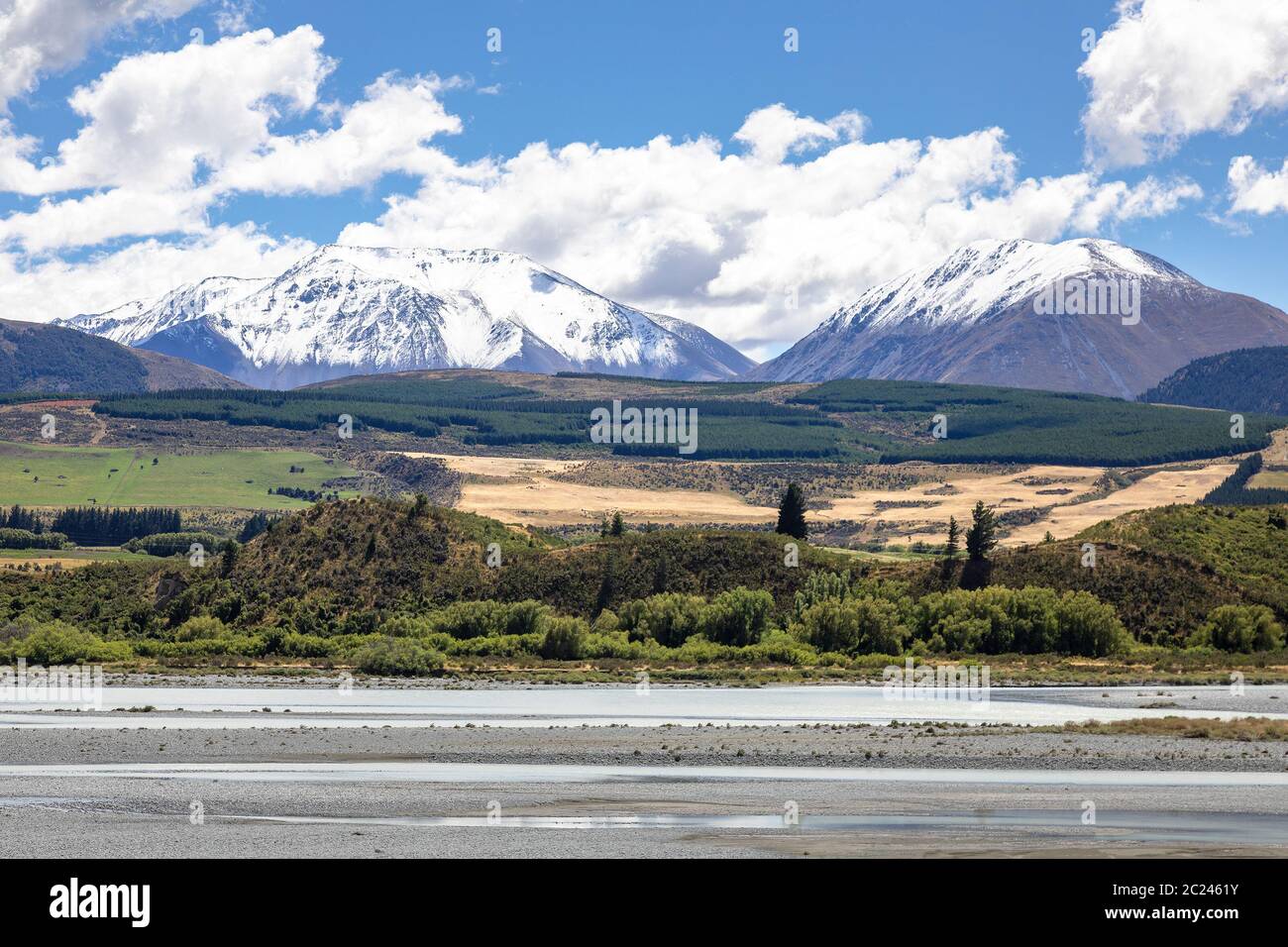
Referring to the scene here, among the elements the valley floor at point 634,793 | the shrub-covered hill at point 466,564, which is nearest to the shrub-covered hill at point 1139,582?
the shrub-covered hill at point 466,564

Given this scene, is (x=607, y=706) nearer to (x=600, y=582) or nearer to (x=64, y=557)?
(x=600, y=582)

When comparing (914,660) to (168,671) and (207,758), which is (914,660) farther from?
(207,758)

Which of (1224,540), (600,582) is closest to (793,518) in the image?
(600,582)

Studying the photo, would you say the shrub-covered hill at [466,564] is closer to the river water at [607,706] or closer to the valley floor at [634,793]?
the river water at [607,706]

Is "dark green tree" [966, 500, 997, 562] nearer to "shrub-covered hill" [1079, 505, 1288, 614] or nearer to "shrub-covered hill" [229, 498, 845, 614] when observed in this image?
"shrub-covered hill" [1079, 505, 1288, 614]

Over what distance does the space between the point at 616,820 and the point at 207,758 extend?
1719 centimetres

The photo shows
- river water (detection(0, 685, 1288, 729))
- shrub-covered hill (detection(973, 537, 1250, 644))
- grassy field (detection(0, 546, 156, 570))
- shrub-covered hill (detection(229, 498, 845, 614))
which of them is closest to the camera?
river water (detection(0, 685, 1288, 729))

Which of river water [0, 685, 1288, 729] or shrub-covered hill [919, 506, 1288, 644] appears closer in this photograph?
river water [0, 685, 1288, 729]

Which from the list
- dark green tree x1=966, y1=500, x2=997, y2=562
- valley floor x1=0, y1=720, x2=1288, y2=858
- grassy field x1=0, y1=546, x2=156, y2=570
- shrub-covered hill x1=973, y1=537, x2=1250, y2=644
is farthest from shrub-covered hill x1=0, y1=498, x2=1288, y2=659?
valley floor x1=0, y1=720, x2=1288, y2=858

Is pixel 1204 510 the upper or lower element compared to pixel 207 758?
upper

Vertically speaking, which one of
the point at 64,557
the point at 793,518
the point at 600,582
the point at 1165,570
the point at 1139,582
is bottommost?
the point at 600,582
